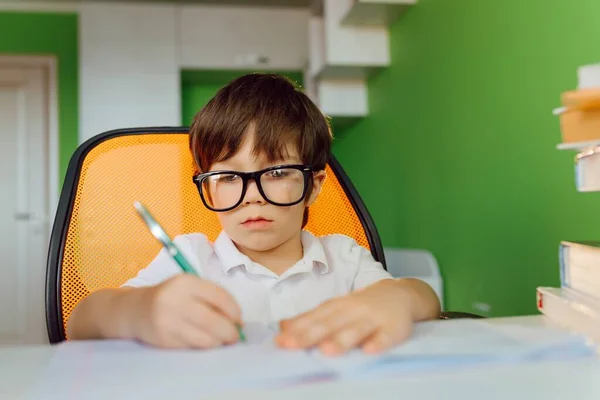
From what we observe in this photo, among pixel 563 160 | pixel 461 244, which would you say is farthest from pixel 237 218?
pixel 461 244

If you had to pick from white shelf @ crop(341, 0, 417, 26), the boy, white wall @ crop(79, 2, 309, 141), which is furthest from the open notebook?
white wall @ crop(79, 2, 309, 141)

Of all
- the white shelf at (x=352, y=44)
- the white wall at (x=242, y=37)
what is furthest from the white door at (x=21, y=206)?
the white shelf at (x=352, y=44)

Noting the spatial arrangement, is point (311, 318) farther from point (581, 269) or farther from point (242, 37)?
point (242, 37)

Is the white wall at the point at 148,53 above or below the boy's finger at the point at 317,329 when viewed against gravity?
above

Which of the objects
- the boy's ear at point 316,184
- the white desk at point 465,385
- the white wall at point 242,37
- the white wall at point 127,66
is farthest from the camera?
the white wall at point 242,37

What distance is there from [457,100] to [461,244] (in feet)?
1.27

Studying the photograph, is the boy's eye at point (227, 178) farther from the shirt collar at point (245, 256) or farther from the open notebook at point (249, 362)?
the open notebook at point (249, 362)

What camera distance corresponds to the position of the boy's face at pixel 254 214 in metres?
0.77

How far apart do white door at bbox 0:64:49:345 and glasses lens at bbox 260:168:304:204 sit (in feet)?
10.8

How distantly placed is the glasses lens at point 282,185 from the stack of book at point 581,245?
34 cm

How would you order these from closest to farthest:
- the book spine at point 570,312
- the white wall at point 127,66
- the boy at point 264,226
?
1. the book spine at point 570,312
2. the boy at point 264,226
3. the white wall at point 127,66

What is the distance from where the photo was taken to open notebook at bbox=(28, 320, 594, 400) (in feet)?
1.05

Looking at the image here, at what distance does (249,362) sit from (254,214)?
0.42 metres

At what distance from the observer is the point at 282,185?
0.77 metres
